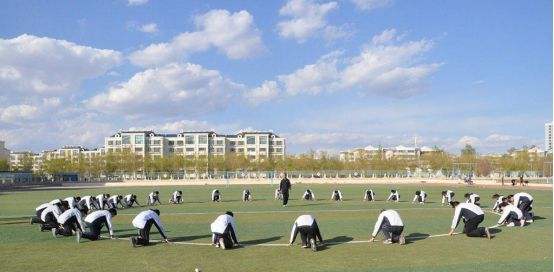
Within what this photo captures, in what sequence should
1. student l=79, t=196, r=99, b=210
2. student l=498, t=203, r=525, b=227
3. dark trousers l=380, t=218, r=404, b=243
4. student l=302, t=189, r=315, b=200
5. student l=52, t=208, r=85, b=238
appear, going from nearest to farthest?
dark trousers l=380, t=218, r=404, b=243
student l=52, t=208, r=85, b=238
student l=498, t=203, r=525, b=227
student l=79, t=196, r=99, b=210
student l=302, t=189, r=315, b=200

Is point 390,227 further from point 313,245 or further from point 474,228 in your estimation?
point 474,228

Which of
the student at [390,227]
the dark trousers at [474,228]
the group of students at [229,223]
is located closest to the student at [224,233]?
the group of students at [229,223]

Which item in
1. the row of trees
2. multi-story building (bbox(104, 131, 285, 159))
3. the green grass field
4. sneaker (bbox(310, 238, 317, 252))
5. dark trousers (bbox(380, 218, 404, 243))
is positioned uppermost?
multi-story building (bbox(104, 131, 285, 159))

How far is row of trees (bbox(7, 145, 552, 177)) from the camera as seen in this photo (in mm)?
106500

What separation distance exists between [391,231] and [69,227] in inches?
345

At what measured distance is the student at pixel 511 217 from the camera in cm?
1673

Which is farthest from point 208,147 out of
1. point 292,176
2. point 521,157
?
point 521,157

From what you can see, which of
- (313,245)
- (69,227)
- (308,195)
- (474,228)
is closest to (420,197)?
(308,195)

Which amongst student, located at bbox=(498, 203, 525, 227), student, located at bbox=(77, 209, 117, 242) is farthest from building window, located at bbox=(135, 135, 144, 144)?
student, located at bbox=(498, 203, 525, 227)

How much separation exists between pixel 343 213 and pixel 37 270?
13.9 m

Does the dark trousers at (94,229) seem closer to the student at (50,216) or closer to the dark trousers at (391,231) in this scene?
the student at (50,216)

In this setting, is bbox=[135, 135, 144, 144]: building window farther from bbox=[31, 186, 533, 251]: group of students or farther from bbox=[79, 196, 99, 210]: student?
bbox=[31, 186, 533, 251]: group of students

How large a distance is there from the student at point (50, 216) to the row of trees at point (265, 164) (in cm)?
8906

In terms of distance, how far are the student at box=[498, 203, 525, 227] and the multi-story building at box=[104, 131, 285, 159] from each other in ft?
444
